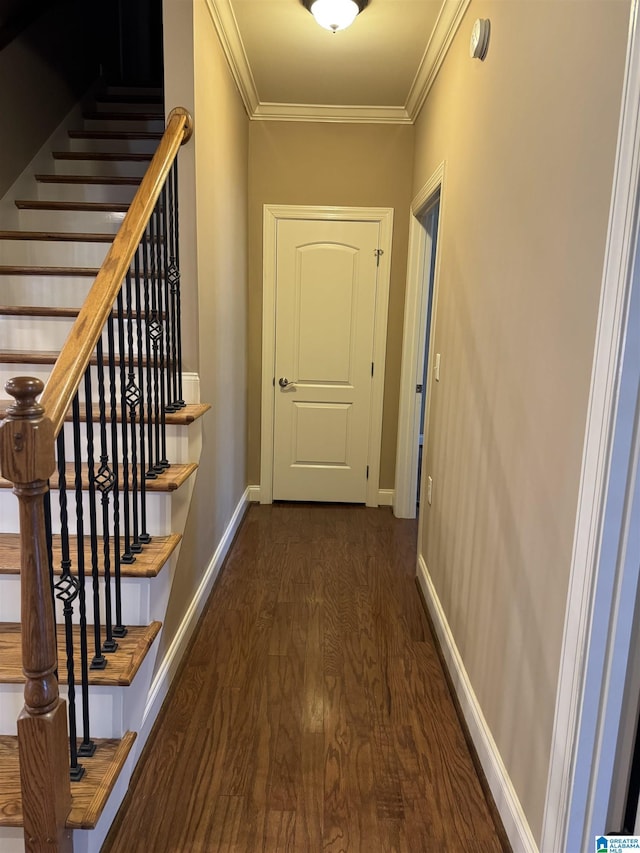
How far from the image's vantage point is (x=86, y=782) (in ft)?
4.34

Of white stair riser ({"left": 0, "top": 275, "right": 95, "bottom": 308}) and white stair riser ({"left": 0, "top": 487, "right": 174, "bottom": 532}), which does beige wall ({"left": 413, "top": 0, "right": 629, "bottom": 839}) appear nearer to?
white stair riser ({"left": 0, "top": 487, "right": 174, "bottom": 532})

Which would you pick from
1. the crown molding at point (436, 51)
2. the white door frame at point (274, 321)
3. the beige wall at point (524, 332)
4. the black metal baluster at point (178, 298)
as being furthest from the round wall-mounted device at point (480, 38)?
the white door frame at point (274, 321)

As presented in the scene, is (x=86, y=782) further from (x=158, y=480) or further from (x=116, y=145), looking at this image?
(x=116, y=145)

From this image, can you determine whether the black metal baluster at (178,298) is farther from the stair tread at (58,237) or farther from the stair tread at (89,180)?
the stair tread at (89,180)

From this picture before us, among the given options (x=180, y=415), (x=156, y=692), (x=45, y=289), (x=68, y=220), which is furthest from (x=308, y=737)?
(x=68, y=220)

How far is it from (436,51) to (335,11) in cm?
61

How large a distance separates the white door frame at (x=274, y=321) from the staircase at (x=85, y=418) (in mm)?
943

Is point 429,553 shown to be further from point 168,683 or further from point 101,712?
point 101,712

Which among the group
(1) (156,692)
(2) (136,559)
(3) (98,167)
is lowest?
(1) (156,692)

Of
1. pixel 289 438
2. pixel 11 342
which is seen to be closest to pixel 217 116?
pixel 11 342

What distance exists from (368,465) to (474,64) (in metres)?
2.58

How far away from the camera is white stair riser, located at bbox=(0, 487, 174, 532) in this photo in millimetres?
1824

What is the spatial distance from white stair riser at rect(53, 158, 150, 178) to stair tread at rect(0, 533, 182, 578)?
7.37ft

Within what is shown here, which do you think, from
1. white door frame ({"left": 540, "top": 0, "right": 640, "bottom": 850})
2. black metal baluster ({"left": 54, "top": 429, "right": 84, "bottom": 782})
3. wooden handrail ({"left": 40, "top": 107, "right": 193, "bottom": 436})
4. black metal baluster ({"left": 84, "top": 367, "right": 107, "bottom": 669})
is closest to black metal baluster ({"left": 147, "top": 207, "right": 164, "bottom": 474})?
wooden handrail ({"left": 40, "top": 107, "right": 193, "bottom": 436})
